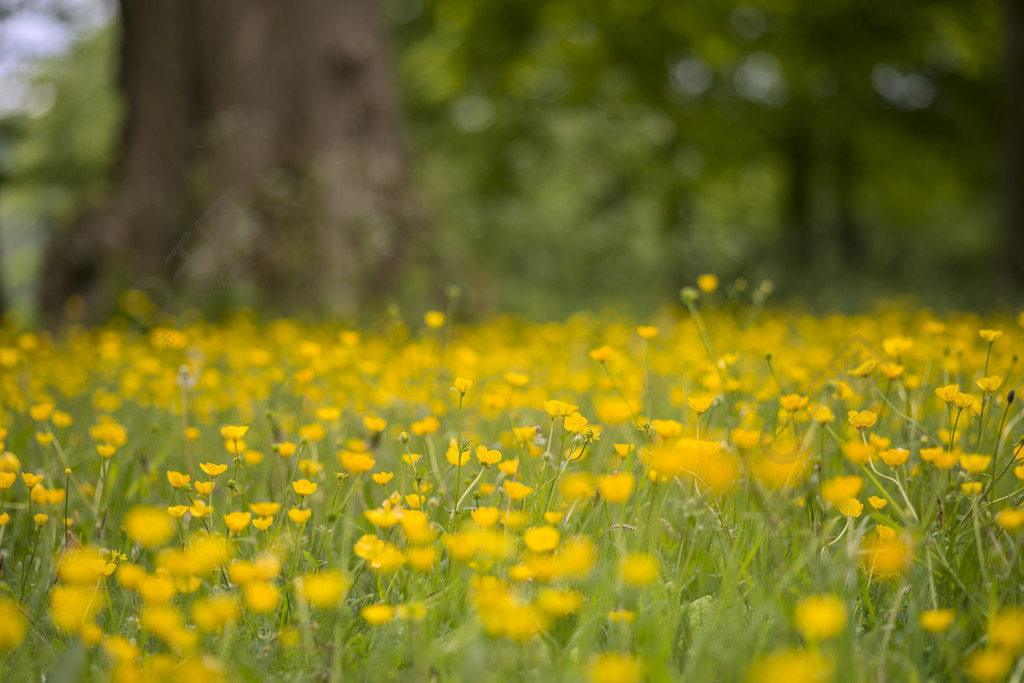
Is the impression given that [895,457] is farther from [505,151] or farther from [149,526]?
[505,151]

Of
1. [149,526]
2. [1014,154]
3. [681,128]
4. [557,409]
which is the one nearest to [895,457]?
[557,409]

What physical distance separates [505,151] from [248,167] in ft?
27.5

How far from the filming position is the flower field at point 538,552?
3.22 ft

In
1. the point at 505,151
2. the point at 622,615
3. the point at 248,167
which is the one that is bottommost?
the point at 505,151

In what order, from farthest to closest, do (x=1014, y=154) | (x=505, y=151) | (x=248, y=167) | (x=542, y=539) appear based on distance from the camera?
1. (x=505, y=151)
2. (x=1014, y=154)
3. (x=248, y=167)
4. (x=542, y=539)

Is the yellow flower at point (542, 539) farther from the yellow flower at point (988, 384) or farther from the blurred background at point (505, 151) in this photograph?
the blurred background at point (505, 151)

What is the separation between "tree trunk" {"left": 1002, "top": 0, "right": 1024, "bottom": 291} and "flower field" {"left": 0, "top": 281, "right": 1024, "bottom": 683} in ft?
17.5

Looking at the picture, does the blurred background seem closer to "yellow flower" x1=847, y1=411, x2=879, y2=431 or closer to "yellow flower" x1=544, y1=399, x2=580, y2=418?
"yellow flower" x1=544, y1=399, x2=580, y2=418

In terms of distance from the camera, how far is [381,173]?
5.35m

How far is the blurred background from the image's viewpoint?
506cm

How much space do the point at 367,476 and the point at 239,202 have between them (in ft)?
12.2

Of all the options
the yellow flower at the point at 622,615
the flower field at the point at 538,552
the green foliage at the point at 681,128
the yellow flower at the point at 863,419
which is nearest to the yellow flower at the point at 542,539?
the flower field at the point at 538,552

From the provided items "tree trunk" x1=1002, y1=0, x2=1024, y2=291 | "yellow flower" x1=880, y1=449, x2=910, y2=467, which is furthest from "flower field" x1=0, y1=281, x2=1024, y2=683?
"tree trunk" x1=1002, y1=0, x2=1024, y2=291

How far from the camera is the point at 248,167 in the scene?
16.5 ft
